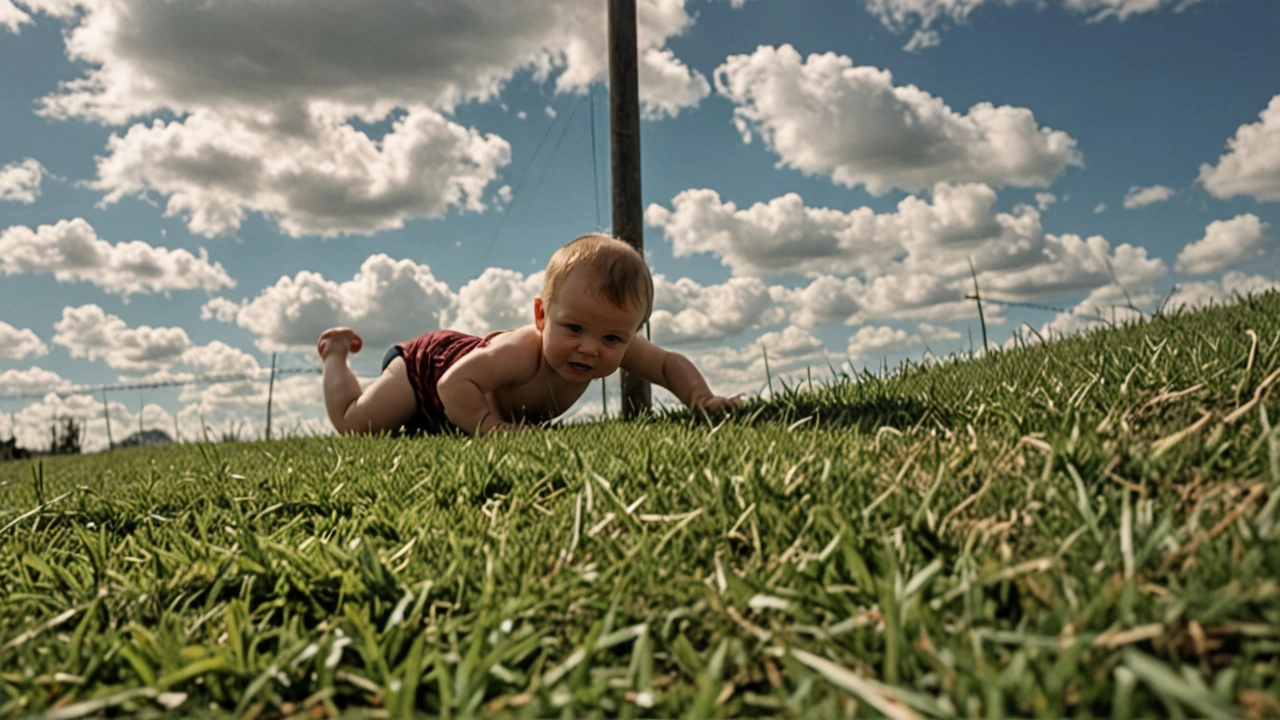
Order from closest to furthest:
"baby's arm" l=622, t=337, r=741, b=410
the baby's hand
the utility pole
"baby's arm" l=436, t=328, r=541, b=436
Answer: the baby's hand < "baby's arm" l=436, t=328, r=541, b=436 < "baby's arm" l=622, t=337, r=741, b=410 < the utility pole

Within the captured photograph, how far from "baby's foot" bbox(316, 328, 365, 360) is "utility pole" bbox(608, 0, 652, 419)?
6.53 ft

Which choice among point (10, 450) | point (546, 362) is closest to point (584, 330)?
point (546, 362)

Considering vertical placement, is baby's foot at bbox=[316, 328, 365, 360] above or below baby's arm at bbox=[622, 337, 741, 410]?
above

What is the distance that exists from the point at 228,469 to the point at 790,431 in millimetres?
2205

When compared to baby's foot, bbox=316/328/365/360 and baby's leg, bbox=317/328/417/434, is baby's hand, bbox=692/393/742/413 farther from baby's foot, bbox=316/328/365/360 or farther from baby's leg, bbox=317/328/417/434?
baby's foot, bbox=316/328/365/360

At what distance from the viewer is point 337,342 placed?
601cm

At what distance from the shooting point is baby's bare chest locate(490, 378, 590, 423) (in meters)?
4.71

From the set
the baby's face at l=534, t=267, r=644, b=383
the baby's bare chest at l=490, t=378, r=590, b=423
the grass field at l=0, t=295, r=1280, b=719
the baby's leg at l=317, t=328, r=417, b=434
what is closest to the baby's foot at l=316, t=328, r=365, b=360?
the baby's leg at l=317, t=328, r=417, b=434

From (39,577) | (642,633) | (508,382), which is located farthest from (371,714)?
(508,382)

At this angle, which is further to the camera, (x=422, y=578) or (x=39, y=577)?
(x=39, y=577)

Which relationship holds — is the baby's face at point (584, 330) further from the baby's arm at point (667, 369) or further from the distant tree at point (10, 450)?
the distant tree at point (10, 450)

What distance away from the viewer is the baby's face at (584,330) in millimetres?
4020

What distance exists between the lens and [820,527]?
161 centimetres

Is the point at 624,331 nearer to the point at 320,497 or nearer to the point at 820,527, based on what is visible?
the point at 320,497
